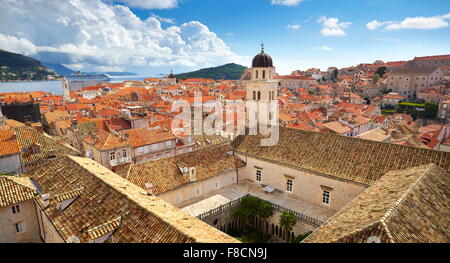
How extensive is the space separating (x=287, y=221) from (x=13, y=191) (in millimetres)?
20745

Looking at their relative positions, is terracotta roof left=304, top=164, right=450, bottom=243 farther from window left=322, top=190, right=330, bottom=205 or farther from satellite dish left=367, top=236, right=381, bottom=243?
window left=322, top=190, right=330, bottom=205

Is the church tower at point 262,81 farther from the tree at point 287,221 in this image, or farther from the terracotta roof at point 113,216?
the terracotta roof at point 113,216

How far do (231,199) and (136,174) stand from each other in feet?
31.5

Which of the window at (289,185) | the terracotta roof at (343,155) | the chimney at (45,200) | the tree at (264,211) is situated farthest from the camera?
the window at (289,185)

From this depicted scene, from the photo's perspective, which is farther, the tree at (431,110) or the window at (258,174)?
the tree at (431,110)

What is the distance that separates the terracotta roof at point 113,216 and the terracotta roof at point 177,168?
512cm

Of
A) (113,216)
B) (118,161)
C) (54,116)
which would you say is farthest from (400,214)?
(54,116)

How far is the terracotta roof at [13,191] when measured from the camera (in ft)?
56.1

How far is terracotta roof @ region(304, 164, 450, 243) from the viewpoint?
12.0 meters

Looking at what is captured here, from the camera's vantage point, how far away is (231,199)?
26.4 metres

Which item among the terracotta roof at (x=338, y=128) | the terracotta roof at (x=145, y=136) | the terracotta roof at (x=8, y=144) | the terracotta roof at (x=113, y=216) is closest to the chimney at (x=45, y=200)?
the terracotta roof at (x=113, y=216)

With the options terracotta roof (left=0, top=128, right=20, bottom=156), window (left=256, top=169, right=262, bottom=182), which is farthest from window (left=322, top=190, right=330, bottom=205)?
terracotta roof (left=0, top=128, right=20, bottom=156)

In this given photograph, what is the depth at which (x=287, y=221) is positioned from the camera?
888 inches

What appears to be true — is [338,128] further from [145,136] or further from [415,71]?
[415,71]
